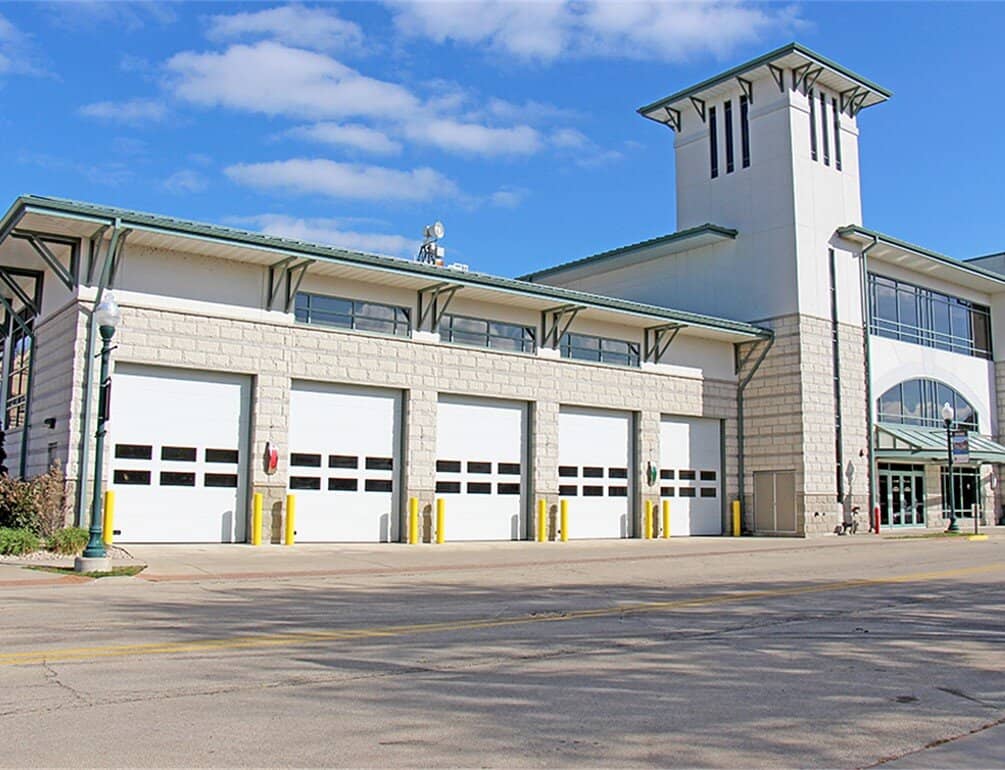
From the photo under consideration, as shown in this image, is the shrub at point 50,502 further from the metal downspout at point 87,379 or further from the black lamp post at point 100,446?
the black lamp post at point 100,446

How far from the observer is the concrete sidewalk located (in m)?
16.2

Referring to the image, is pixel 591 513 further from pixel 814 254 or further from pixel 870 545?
pixel 814 254

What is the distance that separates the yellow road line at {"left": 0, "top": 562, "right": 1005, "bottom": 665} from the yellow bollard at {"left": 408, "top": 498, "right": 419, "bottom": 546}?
11.7 m

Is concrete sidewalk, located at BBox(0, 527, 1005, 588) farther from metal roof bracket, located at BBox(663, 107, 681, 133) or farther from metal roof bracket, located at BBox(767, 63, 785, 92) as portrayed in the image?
metal roof bracket, located at BBox(663, 107, 681, 133)

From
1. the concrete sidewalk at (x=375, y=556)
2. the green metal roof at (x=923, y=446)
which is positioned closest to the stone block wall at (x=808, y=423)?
the green metal roof at (x=923, y=446)

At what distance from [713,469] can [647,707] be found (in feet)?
90.3

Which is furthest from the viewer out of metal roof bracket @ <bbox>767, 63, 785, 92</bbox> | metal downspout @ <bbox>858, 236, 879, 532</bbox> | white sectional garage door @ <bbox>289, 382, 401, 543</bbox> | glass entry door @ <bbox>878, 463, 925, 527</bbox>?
glass entry door @ <bbox>878, 463, 925, 527</bbox>

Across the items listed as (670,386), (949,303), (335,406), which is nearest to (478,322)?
(335,406)

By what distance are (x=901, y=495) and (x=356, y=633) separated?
32.1 m

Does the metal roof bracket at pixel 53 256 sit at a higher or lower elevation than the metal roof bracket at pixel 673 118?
lower

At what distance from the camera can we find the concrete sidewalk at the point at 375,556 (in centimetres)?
1619

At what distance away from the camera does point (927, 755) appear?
5738 millimetres

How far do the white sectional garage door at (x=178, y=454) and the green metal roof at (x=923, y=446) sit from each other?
23.9 metres

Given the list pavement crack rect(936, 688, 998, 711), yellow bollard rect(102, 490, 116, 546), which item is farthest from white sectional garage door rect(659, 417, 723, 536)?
pavement crack rect(936, 688, 998, 711)
